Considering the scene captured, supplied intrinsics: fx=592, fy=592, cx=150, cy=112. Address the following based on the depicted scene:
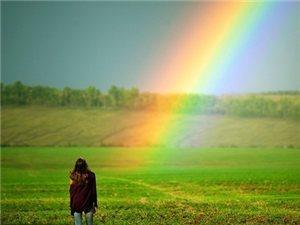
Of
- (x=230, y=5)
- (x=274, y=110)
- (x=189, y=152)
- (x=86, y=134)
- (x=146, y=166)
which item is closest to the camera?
(x=146, y=166)

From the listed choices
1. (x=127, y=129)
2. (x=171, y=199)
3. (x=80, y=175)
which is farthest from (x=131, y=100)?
(x=80, y=175)

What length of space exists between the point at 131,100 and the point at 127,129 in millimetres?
11430

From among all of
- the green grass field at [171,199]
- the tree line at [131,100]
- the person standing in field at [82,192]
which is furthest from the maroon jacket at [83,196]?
the tree line at [131,100]

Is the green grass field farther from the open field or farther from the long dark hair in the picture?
the open field

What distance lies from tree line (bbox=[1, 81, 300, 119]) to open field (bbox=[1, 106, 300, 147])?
1.88 meters

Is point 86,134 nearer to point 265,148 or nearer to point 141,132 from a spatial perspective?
point 141,132

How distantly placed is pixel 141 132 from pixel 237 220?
3165 inches

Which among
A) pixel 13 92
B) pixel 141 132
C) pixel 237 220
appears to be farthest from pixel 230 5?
pixel 237 220

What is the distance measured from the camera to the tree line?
323ft

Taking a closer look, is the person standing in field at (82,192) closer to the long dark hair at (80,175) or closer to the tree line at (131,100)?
the long dark hair at (80,175)

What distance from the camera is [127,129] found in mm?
103688

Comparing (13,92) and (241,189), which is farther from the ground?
(13,92)

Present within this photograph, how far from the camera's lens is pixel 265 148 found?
271 ft

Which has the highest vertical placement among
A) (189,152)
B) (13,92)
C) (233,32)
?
(233,32)
